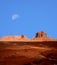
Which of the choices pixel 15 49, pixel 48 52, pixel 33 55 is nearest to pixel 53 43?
pixel 48 52

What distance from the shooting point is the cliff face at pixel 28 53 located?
3439 mm

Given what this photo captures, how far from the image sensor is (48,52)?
3.53 m

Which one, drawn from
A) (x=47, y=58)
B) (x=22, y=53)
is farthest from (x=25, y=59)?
(x=47, y=58)

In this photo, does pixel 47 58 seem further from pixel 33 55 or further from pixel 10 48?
pixel 10 48

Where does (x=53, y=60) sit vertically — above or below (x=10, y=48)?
below

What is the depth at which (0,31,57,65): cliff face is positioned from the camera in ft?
11.3

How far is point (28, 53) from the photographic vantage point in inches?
138

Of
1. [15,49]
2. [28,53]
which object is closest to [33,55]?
[28,53]

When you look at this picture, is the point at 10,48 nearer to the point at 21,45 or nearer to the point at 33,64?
the point at 21,45

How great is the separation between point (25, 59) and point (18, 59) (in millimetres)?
118

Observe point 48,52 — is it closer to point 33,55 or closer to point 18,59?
point 33,55

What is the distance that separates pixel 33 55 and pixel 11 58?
380 millimetres

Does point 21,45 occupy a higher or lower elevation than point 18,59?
higher

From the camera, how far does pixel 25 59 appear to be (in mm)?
3457
